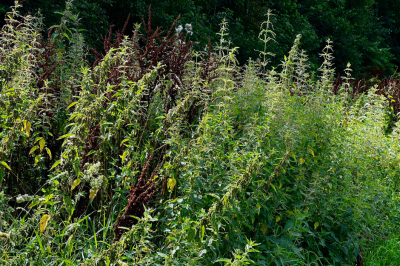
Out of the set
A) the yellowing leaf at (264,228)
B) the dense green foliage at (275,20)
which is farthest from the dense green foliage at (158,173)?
the dense green foliage at (275,20)

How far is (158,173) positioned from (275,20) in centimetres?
1585

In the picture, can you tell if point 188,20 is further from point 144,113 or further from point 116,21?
point 144,113

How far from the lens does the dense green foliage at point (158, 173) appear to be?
2.46 meters

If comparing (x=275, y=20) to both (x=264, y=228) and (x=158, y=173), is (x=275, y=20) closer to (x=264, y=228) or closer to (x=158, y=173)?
(x=264, y=228)

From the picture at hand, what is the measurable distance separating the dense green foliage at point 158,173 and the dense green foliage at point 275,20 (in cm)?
578

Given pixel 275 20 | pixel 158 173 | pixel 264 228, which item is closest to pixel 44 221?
pixel 158 173

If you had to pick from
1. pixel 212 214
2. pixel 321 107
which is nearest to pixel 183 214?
pixel 212 214

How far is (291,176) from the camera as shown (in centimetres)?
366

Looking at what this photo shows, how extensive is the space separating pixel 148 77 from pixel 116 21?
11224mm

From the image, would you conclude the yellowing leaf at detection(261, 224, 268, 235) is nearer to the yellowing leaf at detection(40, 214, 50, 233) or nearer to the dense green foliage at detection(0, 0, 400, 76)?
the yellowing leaf at detection(40, 214, 50, 233)

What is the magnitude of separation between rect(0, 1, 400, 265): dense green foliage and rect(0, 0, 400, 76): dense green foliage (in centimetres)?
578

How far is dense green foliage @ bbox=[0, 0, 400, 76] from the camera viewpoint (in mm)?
11406

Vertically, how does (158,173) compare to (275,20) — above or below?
below

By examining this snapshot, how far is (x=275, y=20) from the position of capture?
57.4 feet
